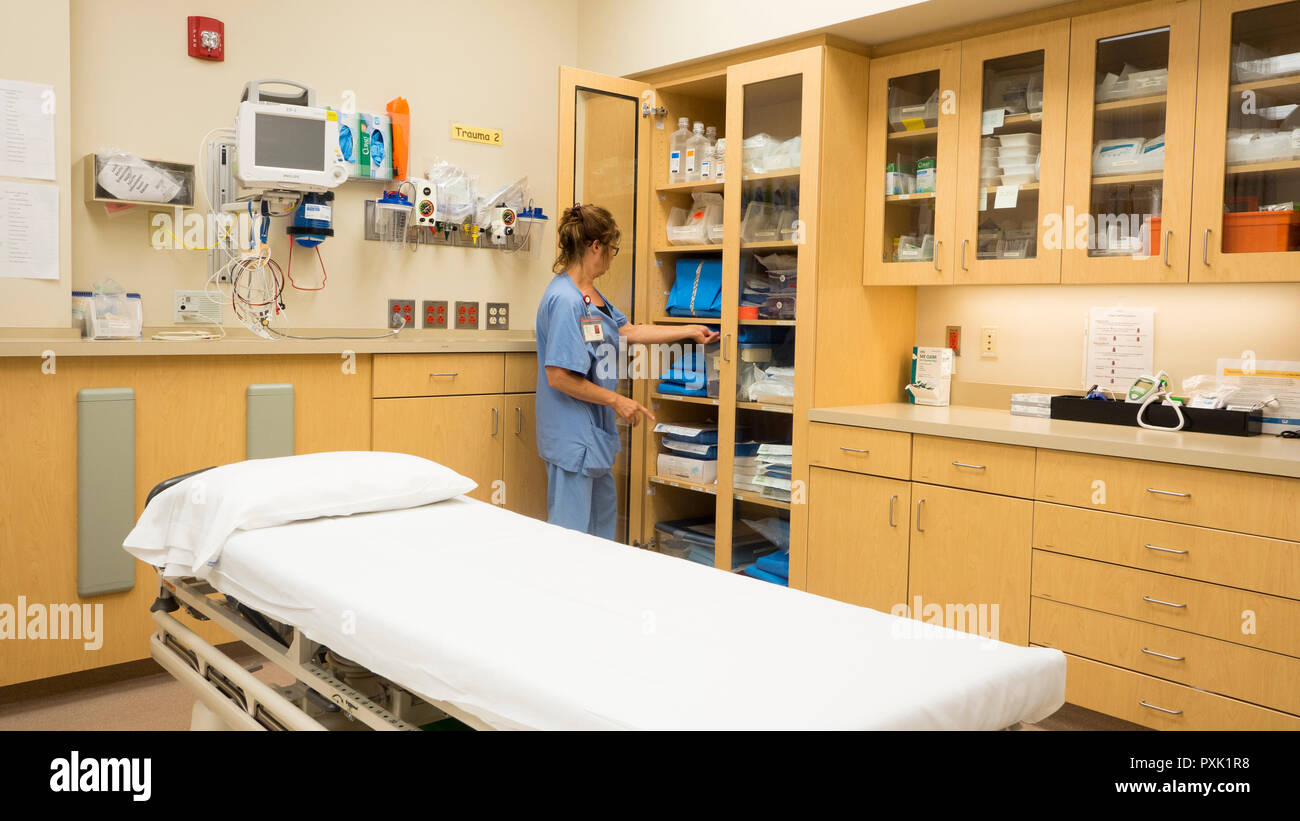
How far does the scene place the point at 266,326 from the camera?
140 inches

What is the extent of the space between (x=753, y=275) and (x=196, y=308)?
80.5 inches

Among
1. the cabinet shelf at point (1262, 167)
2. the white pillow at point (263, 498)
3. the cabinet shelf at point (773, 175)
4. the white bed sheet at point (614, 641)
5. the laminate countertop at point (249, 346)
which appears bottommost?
the white bed sheet at point (614, 641)

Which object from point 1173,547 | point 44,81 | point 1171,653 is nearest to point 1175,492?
point 1173,547

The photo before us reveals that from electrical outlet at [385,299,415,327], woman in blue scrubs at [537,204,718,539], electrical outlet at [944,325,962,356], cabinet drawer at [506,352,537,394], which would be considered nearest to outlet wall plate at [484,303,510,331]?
electrical outlet at [385,299,415,327]

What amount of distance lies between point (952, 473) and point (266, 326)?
8.05 ft

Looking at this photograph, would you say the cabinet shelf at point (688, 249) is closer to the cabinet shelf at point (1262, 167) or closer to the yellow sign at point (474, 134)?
the yellow sign at point (474, 134)

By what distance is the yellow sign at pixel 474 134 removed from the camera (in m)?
4.18

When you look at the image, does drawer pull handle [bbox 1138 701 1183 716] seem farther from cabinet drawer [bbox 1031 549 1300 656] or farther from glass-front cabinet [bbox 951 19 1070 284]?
glass-front cabinet [bbox 951 19 1070 284]

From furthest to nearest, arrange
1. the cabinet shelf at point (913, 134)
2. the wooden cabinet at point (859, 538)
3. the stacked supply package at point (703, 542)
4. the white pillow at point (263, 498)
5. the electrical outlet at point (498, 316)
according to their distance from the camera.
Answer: the electrical outlet at point (498, 316)
the stacked supply package at point (703, 542)
the cabinet shelf at point (913, 134)
the wooden cabinet at point (859, 538)
the white pillow at point (263, 498)

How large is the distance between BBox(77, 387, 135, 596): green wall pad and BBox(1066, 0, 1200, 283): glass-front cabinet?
9.60ft

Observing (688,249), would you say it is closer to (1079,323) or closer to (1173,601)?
(1079,323)

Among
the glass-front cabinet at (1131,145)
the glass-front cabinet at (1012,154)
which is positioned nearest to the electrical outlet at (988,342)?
the glass-front cabinet at (1012,154)

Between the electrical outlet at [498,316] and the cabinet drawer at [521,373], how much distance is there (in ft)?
1.90

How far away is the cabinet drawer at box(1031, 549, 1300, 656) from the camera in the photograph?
7.80ft
